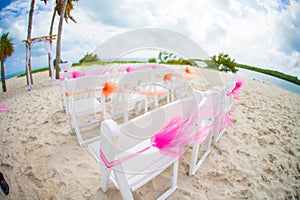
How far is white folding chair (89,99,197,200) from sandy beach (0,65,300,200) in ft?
0.62

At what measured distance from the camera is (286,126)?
163 centimetres

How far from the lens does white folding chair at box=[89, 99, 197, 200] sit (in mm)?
418

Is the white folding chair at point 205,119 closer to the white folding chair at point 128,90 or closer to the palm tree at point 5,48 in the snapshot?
the white folding chair at point 128,90

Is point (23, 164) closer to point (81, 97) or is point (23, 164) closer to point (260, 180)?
point (81, 97)

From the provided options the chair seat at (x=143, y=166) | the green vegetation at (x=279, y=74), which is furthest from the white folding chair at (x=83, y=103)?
the green vegetation at (x=279, y=74)

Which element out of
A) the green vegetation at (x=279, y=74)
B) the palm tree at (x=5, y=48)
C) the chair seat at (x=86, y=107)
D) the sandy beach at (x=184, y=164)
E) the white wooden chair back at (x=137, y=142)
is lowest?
the sandy beach at (x=184, y=164)

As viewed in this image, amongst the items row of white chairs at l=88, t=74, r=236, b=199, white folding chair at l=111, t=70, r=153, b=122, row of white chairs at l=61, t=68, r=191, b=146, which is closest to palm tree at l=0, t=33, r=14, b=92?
row of white chairs at l=61, t=68, r=191, b=146

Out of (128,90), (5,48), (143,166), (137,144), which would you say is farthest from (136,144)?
(5,48)

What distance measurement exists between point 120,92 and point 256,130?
5.09 ft

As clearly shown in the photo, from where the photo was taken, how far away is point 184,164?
1.09m

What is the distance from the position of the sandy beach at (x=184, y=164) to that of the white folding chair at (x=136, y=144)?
190mm

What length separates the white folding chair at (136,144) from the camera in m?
Answer: 0.42

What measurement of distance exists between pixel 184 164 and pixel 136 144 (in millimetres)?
752

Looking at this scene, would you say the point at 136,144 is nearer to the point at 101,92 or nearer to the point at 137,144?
the point at 137,144
